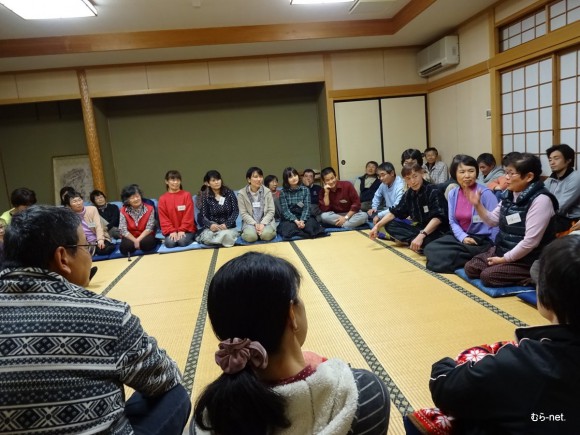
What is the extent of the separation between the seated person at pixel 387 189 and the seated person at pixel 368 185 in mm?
589

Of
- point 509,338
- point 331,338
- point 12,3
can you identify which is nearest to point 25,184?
point 12,3

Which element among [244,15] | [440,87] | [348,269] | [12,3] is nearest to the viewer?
[348,269]

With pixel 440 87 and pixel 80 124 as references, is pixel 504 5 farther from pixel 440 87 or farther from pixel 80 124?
pixel 80 124

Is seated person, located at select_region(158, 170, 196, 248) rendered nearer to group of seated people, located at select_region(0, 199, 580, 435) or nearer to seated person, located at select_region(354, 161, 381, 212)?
seated person, located at select_region(354, 161, 381, 212)

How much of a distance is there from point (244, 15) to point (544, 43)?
10.4ft

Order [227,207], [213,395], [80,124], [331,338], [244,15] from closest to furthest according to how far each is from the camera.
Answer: [213,395]
[331,338]
[244,15]
[227,207]
[80,124]

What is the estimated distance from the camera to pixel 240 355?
715 mm

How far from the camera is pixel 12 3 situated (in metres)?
3.82

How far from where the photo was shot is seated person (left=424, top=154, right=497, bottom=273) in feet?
10.3

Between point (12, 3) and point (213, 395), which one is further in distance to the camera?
point (12, 3)

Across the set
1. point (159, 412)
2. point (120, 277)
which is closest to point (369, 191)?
point (120, 277)

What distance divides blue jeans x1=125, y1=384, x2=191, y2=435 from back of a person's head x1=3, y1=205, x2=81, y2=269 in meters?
0.49

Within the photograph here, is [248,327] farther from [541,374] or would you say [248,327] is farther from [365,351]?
[365,351]

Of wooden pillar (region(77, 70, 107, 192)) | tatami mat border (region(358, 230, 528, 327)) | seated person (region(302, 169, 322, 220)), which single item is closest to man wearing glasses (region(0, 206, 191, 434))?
tatami mat border (region(358, 230, 528, 327))
